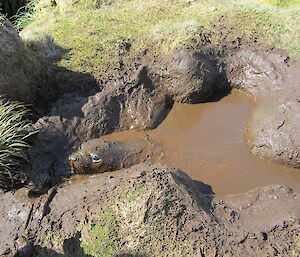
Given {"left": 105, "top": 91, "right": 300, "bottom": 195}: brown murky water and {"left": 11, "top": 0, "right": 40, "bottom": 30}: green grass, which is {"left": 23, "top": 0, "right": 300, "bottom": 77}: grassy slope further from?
{"left": 105, "top": 91, "right": 300, "bottom": 195}: brown murky water

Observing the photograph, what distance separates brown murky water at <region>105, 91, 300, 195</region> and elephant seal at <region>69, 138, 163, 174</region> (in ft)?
0.95

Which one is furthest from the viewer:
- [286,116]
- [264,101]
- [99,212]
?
[264,101]

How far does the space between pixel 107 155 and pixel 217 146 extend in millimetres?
1599

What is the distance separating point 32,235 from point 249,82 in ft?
14.0

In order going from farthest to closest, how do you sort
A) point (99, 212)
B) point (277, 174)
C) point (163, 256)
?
point (277, 174) → point (99, 212) → point (163, 256)

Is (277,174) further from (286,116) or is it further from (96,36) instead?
(96,36)

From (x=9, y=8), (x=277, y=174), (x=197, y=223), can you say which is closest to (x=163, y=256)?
(x=197, y=223)

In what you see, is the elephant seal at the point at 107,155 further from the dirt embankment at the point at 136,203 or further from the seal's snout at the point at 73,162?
the dirt embankment at the point at 136,203

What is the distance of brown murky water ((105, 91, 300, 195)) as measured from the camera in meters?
4.46

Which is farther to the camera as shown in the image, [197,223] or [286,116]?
[286,116]

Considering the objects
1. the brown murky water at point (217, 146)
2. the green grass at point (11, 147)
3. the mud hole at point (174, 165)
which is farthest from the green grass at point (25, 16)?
the brown murky water at point (217, 146)

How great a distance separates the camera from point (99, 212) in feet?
10.9

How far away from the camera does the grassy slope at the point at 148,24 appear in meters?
5.96

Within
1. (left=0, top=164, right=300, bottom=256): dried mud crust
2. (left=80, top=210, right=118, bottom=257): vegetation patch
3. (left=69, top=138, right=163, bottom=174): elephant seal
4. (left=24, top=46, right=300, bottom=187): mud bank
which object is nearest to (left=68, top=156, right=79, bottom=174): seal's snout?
(left=69, top=138, right=163, bottom=174): elephant seal
